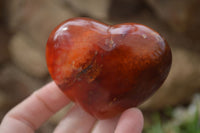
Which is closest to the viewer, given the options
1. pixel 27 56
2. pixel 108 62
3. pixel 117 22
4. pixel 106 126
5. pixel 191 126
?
pixel 108 62

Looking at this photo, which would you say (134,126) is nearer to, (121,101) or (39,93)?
(121,101)

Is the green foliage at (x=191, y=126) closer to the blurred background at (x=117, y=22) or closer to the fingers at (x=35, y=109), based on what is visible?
the blurred background at (x=117, y=22)

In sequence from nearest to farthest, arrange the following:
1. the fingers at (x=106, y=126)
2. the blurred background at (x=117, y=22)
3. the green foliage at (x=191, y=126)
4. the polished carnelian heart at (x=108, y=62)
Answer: the polished carnelian heart at (x=108, y=62) < the fingers at (x=106, y=126) < the green foliage at (x=191, y=126) < the blurred background at (x=117, y=22)

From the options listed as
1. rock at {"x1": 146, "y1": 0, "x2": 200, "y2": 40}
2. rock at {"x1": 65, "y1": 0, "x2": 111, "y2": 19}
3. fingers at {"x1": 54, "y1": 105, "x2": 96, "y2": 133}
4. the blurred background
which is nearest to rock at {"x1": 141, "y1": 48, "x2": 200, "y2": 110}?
the blurred background

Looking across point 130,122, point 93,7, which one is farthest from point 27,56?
point 130,122

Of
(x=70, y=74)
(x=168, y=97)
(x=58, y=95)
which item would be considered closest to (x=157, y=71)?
(x=70, y=74)

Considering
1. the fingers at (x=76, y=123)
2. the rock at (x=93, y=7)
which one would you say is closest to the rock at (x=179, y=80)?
the rock at (x=93, y=7)

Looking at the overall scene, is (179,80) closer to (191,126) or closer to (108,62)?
(191,126)

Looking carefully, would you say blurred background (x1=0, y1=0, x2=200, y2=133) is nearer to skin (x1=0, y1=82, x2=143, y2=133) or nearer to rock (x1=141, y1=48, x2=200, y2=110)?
rock (x1=141, y1=48, x2=200, y2=110)
